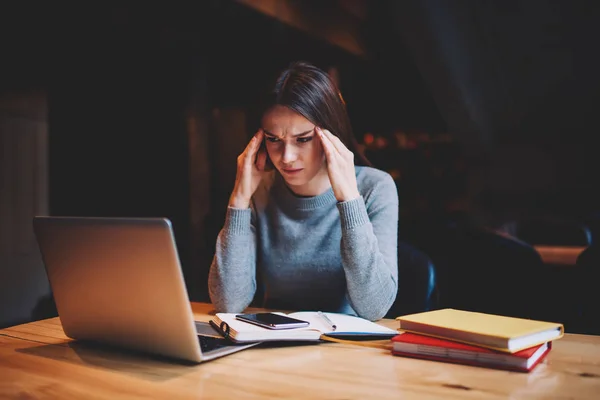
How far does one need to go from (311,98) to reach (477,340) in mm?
838

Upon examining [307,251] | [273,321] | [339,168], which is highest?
[339,168]

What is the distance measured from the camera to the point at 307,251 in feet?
5.22

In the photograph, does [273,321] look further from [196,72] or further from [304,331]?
[196,72]

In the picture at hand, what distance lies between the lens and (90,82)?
4844mm

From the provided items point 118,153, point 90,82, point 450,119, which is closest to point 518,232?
point 450,119

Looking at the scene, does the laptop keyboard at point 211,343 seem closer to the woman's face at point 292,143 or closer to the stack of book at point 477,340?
the stack of book at point 477,340

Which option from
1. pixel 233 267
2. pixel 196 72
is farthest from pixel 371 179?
pixel 196 72

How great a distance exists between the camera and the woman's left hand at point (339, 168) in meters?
1.40

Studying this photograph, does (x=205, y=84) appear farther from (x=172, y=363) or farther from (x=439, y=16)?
(x=172, y=363)

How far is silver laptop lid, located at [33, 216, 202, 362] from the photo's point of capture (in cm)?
83

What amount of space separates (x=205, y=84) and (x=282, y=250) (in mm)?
3828

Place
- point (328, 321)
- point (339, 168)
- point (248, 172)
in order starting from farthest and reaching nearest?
point (248, 172) → point (339, 168) → point (328, 321)

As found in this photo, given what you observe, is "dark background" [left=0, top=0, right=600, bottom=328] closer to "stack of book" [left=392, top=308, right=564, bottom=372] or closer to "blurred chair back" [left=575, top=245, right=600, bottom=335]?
"blurred chair back" [left=575, top=245, right=600, bottom=335]

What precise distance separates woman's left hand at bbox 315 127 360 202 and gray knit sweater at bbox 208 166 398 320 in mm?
36
